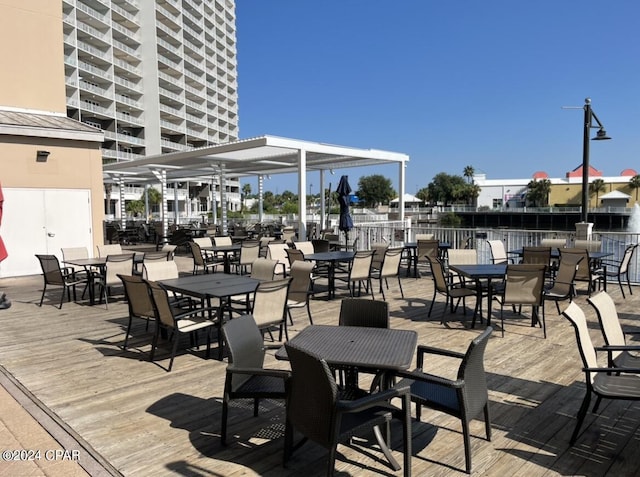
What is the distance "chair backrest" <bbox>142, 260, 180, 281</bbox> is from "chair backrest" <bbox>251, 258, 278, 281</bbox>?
3.57ft

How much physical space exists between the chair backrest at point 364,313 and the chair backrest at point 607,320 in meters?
1.57

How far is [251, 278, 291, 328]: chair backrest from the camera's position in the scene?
459cm

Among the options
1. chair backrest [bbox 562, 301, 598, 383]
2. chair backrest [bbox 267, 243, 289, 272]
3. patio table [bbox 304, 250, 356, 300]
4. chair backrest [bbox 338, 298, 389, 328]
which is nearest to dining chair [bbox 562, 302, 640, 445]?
chair backrest [bbox 562, 301, 598, 383]

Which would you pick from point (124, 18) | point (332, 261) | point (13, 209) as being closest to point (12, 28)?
point (13, 209)

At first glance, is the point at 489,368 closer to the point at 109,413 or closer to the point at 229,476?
the point at 229,476

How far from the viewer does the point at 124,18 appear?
180ft

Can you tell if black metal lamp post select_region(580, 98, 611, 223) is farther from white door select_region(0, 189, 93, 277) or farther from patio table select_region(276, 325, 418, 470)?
white door select_region(0, 189, 93, 277)

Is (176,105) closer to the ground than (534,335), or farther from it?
farther from it

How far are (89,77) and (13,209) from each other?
4584 centimetres

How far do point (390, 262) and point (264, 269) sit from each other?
252cm

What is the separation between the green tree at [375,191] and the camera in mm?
80375

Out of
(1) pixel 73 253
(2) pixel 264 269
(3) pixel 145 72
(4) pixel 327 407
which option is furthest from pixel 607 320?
(3) pixel 145 72

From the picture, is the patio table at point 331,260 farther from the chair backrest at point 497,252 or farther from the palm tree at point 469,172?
the palm tree at point 469,172

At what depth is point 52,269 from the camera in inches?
292
